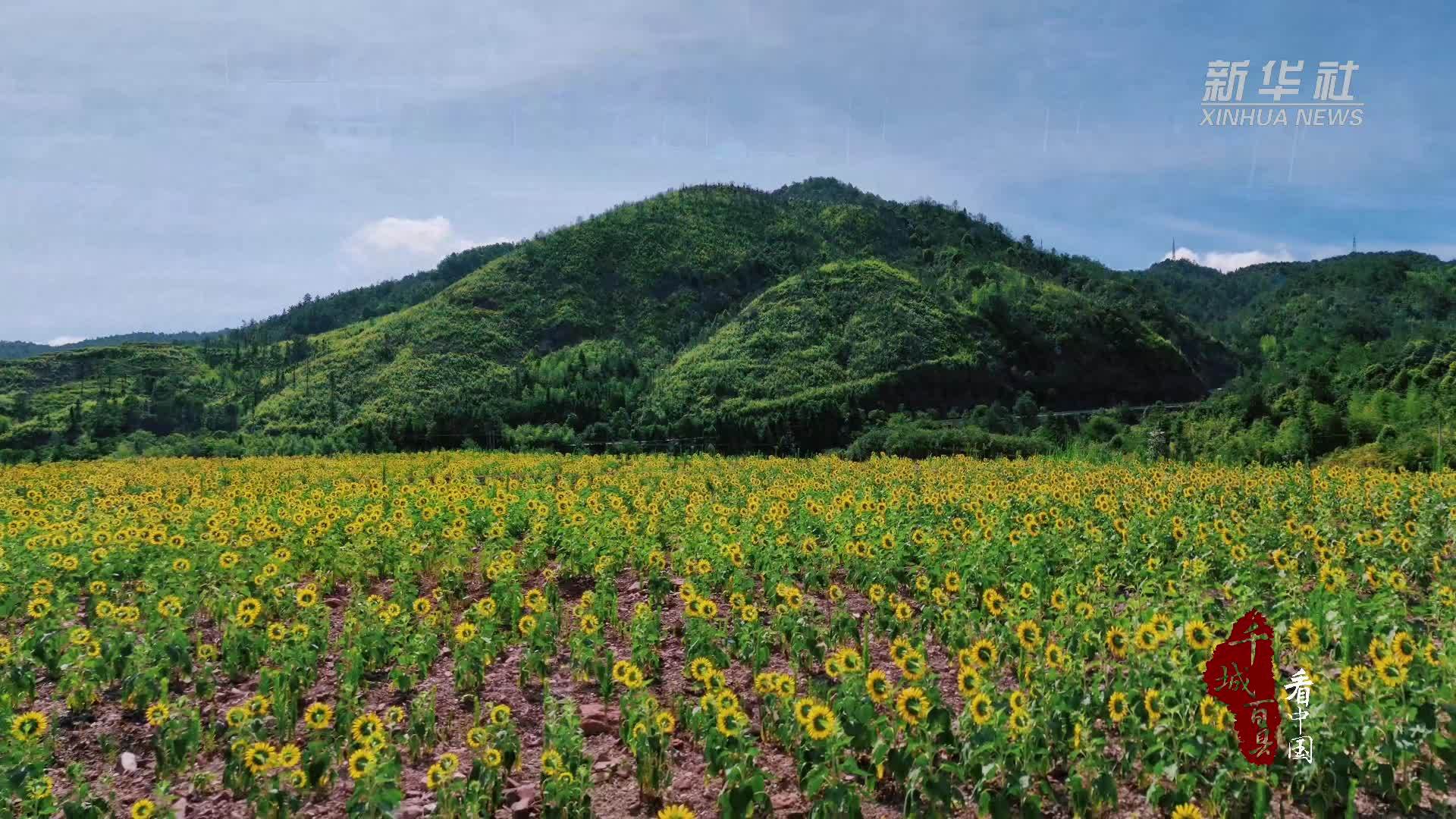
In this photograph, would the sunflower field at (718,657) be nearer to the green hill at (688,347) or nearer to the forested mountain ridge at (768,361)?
the forested mountain ridge at (768,361)

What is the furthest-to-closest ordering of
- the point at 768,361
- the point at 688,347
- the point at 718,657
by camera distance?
the point at 688,347, the point at 768,361, the point at 718,657

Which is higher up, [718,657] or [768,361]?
[768,361]

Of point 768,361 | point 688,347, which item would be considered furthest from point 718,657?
point 688,347

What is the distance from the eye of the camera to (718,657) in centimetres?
579

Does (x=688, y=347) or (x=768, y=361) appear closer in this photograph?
(x=768, y=361)

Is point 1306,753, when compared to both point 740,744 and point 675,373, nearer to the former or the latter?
point 740,744

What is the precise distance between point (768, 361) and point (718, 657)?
54.9m

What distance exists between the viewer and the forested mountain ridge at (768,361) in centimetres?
3494

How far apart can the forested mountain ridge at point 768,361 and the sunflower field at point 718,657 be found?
19.2 meters

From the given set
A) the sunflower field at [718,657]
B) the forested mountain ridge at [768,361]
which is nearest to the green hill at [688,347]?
the forested mountain ridge at [768,361]

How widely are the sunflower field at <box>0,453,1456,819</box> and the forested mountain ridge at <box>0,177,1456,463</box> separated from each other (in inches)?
757

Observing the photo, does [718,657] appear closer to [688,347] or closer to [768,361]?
[768,361]

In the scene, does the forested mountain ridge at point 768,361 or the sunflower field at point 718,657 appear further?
the forested mountain ridge at point 768,361

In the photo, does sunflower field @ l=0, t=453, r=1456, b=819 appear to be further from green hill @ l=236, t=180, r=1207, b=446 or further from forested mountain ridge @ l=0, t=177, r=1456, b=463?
green hill @ l=236, t=180, r=1207, b=446
